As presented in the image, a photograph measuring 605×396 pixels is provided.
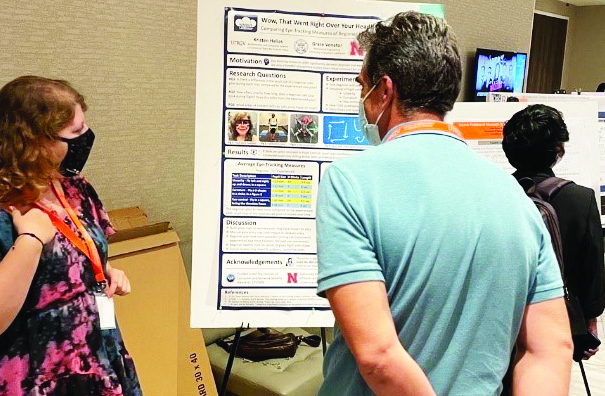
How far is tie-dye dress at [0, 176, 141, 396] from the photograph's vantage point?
1.23 metres

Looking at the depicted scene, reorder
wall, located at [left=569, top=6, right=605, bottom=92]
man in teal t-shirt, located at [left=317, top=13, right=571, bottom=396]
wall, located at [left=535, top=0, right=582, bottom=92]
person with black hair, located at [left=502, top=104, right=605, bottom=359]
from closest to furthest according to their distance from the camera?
man in teal t-shirt, located at [left=317, top=13, right=571, bottom=396] < person with black hair, located at [left=502, top=104, right=605, bottom=359] < wall, located at [left=535, top=0, right=582, bottom=92] < wall, located at [left=569, top=6, right=605, bottom=92]

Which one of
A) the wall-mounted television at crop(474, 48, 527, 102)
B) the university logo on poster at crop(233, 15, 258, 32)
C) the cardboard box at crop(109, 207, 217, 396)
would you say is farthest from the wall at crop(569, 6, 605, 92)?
the university logo on poster at crop(233, 15, 258, 32)

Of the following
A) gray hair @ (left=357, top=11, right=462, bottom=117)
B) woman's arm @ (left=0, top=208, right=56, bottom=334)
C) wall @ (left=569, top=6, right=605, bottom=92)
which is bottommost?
woman's arm @ (left=0, top=208, right=56, bottom=334)

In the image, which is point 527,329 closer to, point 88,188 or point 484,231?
point 484,231

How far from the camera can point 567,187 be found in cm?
197

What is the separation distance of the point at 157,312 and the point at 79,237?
3.48ft

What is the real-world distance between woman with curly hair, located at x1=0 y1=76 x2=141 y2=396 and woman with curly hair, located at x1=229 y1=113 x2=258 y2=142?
531 mm

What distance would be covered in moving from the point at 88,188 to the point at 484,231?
1048mm

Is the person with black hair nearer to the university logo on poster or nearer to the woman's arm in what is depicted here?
the university logo on poster

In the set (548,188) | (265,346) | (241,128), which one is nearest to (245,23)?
(241,128)

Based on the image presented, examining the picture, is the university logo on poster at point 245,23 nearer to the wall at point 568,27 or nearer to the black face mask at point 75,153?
the black face mask at point 75,153

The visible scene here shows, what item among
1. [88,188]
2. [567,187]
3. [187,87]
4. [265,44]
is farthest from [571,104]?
[88,188]

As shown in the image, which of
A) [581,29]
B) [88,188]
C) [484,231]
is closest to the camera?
[484,231]

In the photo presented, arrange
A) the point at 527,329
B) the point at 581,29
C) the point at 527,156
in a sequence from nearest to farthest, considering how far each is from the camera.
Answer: the point at 527,329 < the point at 527,156 < the point at 581,29
